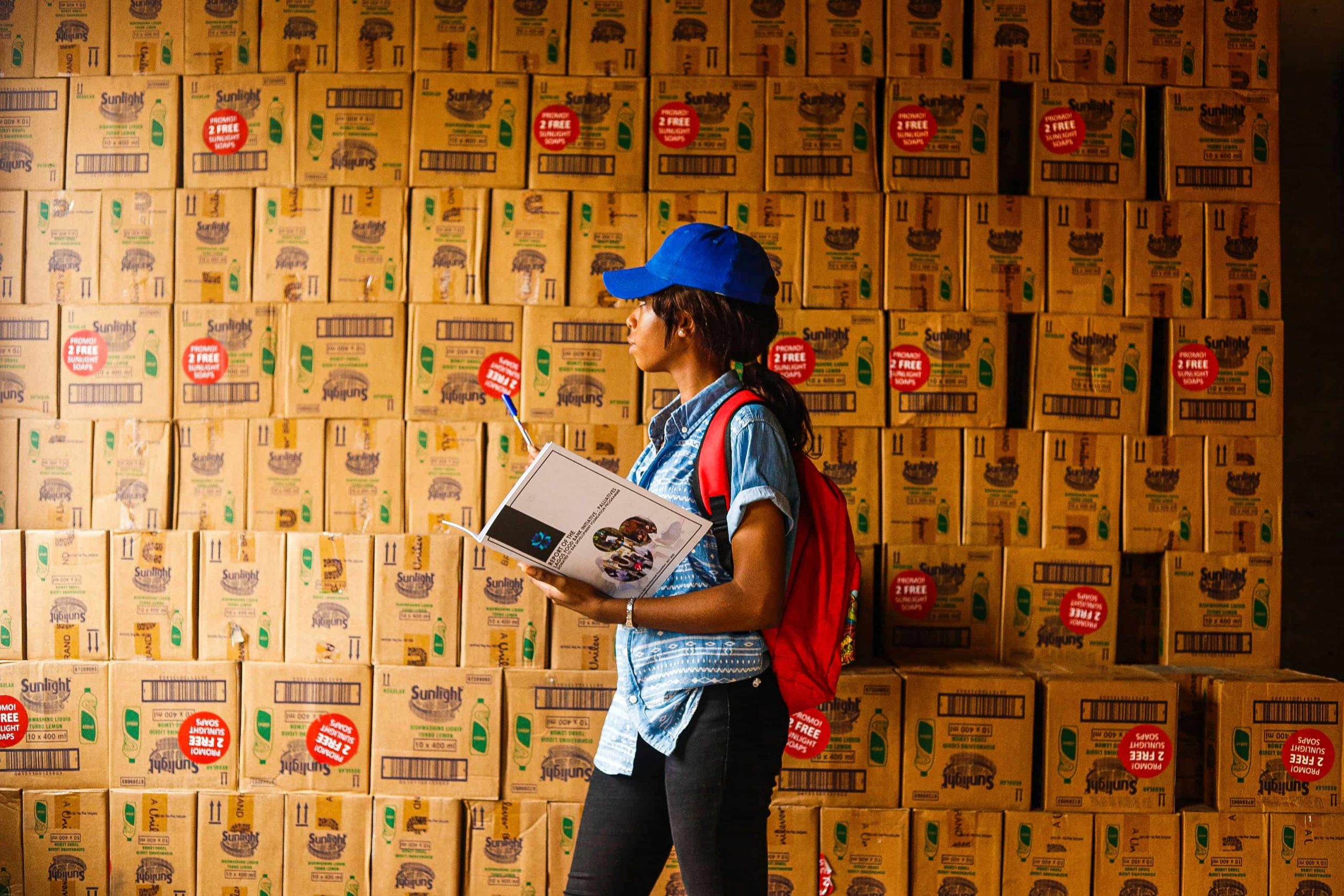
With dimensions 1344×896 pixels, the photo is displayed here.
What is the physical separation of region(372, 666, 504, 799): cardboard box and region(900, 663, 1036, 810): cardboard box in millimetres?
1058

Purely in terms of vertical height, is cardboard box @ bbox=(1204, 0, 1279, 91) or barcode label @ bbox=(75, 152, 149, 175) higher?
cardboard box @ bbox=(1204, 0, 1279, 91)

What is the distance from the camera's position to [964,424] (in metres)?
2.56

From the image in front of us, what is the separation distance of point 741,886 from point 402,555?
54.3 inches

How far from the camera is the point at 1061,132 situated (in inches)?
103

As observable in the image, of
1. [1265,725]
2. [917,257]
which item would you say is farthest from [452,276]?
[1265,725]

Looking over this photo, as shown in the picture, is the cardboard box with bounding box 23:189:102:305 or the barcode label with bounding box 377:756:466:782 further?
the cardboard box with bounding box 23:189:102:305

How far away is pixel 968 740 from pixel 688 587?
1.25 m

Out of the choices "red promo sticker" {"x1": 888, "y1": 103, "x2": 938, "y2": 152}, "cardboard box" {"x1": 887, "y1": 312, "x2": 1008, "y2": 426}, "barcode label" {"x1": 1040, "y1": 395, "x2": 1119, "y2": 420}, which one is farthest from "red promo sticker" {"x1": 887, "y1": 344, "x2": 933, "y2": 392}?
"red promo sticker" {"x1": 888, "y1": 103, "x2": 938, "y2": 152}

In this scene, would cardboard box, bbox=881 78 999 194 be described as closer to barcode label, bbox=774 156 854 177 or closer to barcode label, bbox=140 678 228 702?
barcode label, bbox=774 156 854 177

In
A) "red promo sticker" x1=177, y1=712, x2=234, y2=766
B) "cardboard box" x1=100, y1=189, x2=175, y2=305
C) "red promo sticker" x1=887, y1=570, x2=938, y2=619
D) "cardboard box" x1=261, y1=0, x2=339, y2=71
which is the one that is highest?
Result: "cardboard box" x1=261, y1=0, x2=339, y2=71

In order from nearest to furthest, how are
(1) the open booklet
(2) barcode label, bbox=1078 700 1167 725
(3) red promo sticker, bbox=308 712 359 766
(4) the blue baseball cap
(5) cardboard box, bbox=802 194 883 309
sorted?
(1) the open booklet
(4) the blue baseball cap
(2) barcode label, bbox=1078 700 1167 725
(3) red promo sticker, bbox=308 712 359 766
(5) cardboard box, bbox=802 194 883 309

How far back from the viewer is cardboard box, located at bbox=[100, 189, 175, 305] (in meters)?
2.61

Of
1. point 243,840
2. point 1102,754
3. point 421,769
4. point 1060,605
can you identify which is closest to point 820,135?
point 1060,605

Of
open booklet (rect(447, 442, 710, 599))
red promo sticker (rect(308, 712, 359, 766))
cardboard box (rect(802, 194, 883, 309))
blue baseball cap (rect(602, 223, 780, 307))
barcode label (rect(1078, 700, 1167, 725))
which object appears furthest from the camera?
cardboard box (rect(802, 194, 883, 309))
